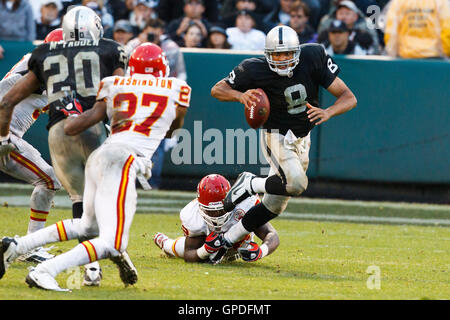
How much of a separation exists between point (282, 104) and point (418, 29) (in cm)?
437

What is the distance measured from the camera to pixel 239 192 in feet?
20.6

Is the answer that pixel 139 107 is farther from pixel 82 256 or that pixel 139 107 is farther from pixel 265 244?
pixel 265 244

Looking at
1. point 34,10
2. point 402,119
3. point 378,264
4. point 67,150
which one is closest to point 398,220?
point 402,119

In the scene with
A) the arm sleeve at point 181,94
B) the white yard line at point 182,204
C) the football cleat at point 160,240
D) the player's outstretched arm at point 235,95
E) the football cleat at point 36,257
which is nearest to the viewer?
the arm sleeve at point 181,94

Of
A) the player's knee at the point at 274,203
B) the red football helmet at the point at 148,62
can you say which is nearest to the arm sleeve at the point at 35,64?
the red football helmet at the point at 148,62

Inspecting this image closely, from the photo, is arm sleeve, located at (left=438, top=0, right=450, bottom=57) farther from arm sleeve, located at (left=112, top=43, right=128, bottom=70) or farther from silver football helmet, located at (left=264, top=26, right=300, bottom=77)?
arm sleeve, located at (left=112, top=43, right=128, bottom=70)

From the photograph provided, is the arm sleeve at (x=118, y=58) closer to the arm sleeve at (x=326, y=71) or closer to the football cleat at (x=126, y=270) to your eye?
the football cleat at (x=126, y=270)

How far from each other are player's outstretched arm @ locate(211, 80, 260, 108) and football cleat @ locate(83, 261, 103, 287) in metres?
1.76

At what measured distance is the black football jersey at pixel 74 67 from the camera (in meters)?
5.11

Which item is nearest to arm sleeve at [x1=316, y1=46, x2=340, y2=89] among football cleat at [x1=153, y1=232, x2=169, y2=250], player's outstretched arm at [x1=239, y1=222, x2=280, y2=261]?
player's outstretched arm at [x1=239, y1=222, x2=280, y2=261]

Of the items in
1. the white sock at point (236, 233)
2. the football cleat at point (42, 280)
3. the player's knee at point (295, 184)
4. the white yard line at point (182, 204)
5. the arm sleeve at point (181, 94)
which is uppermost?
the arm sleeve at point (181, 94)

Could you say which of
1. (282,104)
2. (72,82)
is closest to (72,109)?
(72,82)
